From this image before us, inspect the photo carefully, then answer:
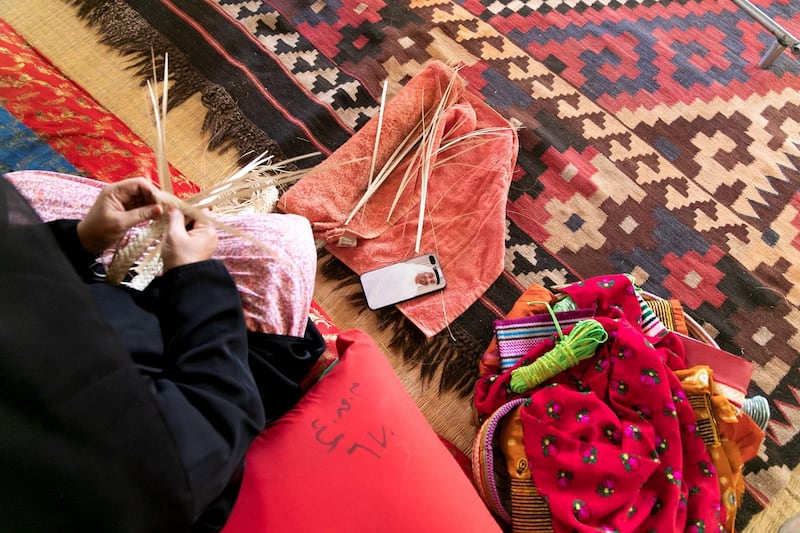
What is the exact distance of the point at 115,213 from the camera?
0.89 meters

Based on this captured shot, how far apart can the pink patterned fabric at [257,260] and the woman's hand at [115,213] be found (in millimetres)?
163

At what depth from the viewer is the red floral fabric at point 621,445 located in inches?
40.5

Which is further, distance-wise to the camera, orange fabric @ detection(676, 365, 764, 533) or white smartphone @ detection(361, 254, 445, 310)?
white smartphone @ detection(361, 254, 445, 310)

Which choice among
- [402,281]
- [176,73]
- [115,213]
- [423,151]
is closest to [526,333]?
[402,281]

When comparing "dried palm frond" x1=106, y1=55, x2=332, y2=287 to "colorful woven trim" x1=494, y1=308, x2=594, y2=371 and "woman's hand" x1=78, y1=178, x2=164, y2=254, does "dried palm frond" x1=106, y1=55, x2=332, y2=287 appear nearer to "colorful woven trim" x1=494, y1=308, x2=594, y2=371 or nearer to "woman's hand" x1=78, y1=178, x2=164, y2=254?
"woman's hand" x1=78, y1=178, x2=164, y2=254

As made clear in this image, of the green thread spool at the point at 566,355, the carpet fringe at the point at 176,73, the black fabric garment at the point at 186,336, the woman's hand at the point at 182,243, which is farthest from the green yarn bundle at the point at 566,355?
the carpet fringe at the point at 176,73

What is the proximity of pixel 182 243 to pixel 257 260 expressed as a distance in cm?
19

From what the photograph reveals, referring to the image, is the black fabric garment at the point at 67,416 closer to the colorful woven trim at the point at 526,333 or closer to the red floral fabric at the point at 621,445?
the red floral fabric at the point at 621,445

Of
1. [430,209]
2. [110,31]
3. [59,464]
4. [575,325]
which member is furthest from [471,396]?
[110,31]

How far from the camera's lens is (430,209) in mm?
1508

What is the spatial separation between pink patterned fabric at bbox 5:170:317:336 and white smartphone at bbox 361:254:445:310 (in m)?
0.33

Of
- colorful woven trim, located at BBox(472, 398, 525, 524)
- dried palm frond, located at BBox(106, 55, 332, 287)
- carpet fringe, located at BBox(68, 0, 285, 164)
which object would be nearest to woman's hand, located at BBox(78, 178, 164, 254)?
dried palm frond, located at BBox(106, 55, 332, 287)

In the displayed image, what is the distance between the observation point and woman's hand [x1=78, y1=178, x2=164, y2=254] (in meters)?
0.89

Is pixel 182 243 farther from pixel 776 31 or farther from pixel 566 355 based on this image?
pixel 776 31
